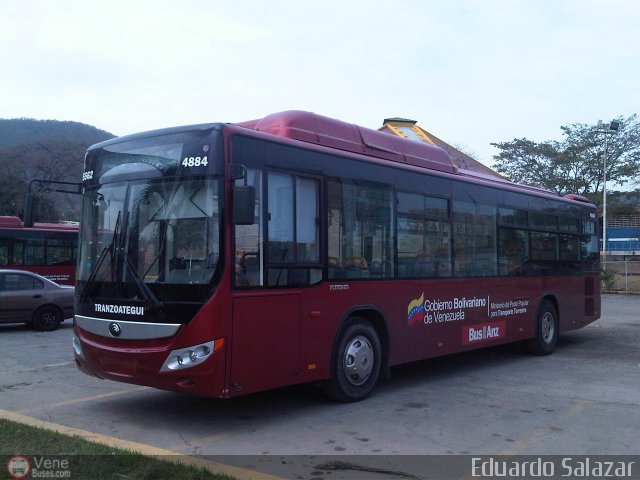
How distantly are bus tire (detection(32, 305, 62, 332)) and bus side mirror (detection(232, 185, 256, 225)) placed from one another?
1119cm

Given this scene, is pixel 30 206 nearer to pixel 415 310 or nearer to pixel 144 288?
pixel 144 288

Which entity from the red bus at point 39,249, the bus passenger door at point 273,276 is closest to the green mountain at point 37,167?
the red bus at point 39,249

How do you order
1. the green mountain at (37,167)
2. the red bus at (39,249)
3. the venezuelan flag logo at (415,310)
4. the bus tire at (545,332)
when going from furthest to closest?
1. the green mountain at (37,167)
2. the red bus at (39,249)
3. the bus tire at (545,332)
4. the venezuelan flag logo at (415,310)

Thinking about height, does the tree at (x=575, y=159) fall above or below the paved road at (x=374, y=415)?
above

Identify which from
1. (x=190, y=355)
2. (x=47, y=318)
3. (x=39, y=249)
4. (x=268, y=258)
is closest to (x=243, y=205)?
(x=268, y=258)

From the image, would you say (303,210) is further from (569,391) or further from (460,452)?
(569,391)

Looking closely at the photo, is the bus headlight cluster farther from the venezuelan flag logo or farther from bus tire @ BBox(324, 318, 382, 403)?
the venezuelan flag logo

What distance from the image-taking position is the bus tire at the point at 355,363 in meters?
7.82

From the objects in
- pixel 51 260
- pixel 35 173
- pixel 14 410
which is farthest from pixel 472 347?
pixel 35 173

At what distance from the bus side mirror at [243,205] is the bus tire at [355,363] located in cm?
228

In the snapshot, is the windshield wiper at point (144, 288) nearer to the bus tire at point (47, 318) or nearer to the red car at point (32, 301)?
the red car at point (32, 301)

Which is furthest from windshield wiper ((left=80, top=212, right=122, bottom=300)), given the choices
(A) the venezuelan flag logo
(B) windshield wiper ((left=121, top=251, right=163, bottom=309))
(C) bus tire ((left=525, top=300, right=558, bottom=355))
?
(C) bus tire ((left=525, top=300, right=558, bottom=355))

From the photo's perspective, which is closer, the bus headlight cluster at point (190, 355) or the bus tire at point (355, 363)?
the bus headlight cluster at point (190, 355)

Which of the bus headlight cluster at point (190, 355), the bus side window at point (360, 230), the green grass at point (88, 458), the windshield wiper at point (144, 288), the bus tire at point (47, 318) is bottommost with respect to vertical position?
the green grass at point (88, 458)
